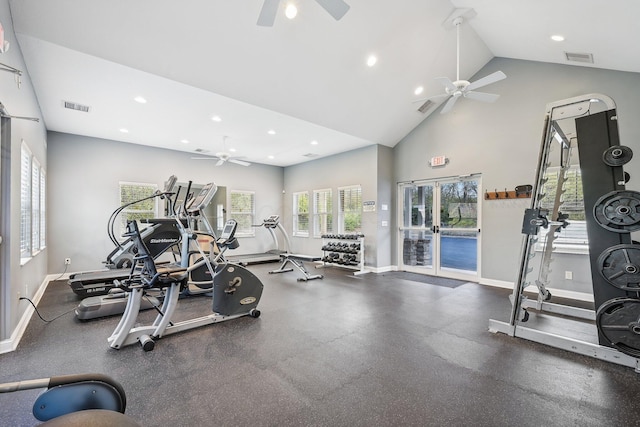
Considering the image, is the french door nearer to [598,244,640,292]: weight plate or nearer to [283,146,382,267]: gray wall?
[283,146,382,267]: gray wall

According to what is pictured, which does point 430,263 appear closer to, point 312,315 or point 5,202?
point 312,315

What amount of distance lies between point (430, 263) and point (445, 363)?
451cm

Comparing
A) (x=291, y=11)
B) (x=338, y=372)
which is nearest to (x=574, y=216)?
(x=338, y=372)

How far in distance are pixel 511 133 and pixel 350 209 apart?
402cm

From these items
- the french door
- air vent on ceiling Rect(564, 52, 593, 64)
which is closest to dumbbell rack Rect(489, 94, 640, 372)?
air vent on ceiling Rect(564, 52, 593, 64)

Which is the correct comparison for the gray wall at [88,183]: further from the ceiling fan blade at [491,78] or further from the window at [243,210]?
the ceiling fan blade at [491,78]

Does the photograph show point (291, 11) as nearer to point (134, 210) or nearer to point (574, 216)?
point (574, 216)

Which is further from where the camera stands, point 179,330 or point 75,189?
point 75,189

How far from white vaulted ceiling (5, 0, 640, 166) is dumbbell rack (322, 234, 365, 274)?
2.60 meters

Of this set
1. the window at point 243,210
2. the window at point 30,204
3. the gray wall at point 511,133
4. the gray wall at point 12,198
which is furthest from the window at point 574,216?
the window at point 30,204

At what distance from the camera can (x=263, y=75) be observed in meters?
4.52

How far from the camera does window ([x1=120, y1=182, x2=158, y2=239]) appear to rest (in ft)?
23.0

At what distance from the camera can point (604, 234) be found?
2.77 m

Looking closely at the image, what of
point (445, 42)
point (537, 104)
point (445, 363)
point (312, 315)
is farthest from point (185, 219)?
point (537, 104)
